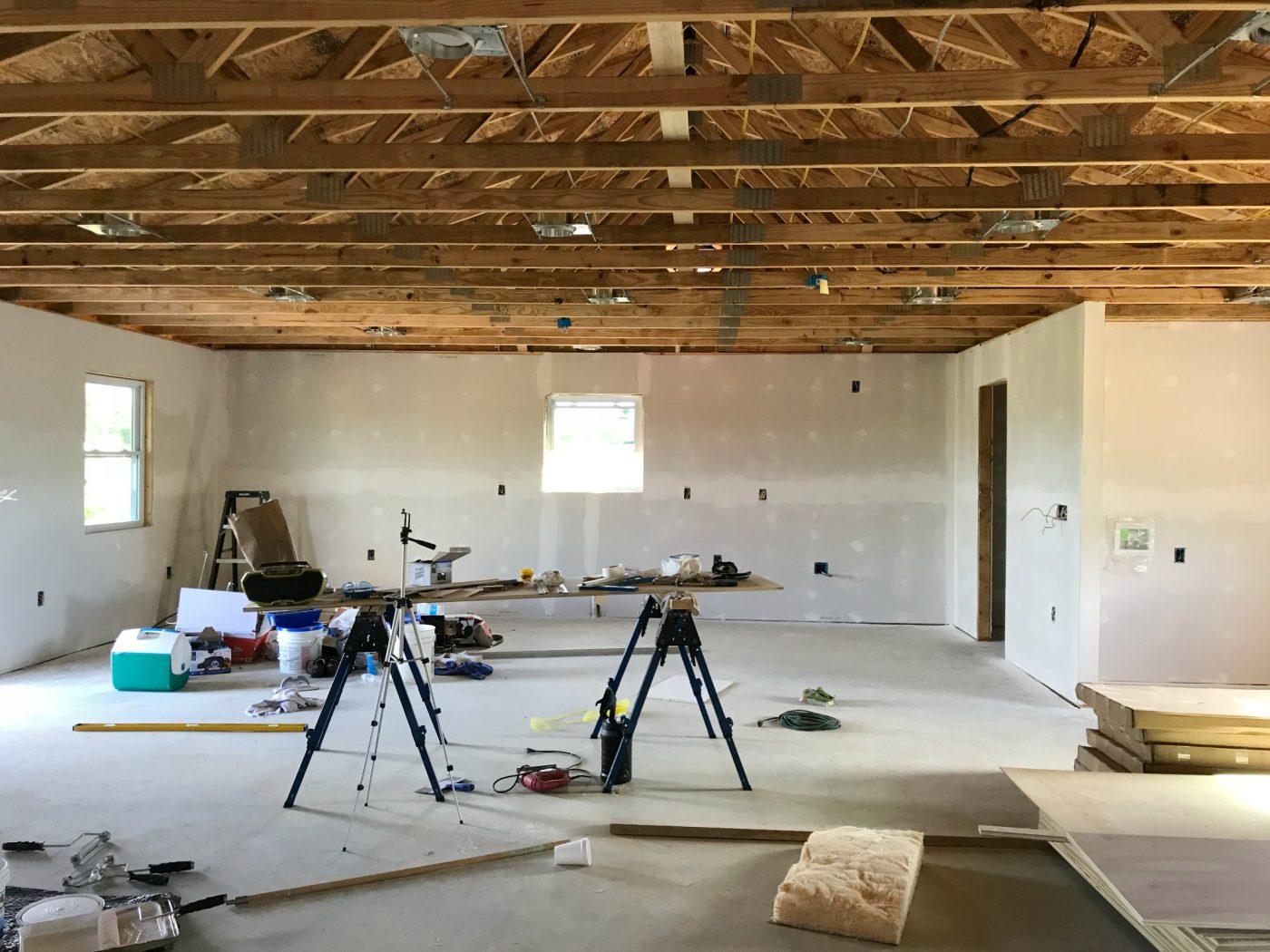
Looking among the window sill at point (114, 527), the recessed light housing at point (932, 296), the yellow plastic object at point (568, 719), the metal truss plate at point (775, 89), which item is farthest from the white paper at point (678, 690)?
the window sill at point (114, 527)

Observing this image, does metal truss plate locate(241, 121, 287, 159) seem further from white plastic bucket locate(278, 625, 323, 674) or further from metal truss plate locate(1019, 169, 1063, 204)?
white plastic bucket locate(278, 625, 323, 674)

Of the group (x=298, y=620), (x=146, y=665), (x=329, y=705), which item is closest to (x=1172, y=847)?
(x=329, y=705)

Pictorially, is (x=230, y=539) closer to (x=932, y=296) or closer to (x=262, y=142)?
(x=262, y=142)

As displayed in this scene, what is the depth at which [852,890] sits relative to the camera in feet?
11.1

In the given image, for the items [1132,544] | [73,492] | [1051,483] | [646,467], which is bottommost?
[1132,544]

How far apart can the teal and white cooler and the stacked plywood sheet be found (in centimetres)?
542

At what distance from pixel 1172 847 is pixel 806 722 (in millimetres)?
2598

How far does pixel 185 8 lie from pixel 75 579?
6.41m

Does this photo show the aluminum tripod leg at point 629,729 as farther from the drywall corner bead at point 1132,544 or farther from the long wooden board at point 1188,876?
the drywall corner bead at point 1132,544

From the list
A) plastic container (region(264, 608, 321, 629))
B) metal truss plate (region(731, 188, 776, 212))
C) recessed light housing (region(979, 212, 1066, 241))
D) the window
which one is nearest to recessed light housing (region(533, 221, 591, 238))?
metal truss plate (region(731, 188, 776, 212))

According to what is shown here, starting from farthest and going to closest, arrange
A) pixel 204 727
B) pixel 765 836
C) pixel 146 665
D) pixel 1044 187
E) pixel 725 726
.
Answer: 1. pixel 146 665
2. pixel 204 727
3. pixel 725 726
4. pixel 1044 187
5. pixel 765 836

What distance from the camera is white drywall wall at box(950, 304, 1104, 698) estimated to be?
6.47m

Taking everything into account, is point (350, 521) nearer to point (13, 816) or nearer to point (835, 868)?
point (13, 816)

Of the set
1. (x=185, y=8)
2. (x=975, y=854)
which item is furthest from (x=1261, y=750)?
(x=185, y=8)
